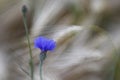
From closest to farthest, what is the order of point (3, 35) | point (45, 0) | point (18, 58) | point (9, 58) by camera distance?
1. point (18, 58)
2. point (9, 58)
3. point (3, 35)
4. point (45, 0)

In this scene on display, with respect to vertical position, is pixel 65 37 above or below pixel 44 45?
above

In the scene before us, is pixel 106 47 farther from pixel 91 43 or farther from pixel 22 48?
pixel 22 48

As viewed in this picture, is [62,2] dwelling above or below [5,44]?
above

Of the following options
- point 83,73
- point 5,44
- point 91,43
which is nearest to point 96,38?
point 91,43

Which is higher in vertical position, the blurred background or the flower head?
the blurred background

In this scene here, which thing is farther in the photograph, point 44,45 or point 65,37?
point 65,37

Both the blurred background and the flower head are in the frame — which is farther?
the blurred background

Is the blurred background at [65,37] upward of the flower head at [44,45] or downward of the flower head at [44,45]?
upward

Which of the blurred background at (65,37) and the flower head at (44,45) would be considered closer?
the flower head at (44,45)
